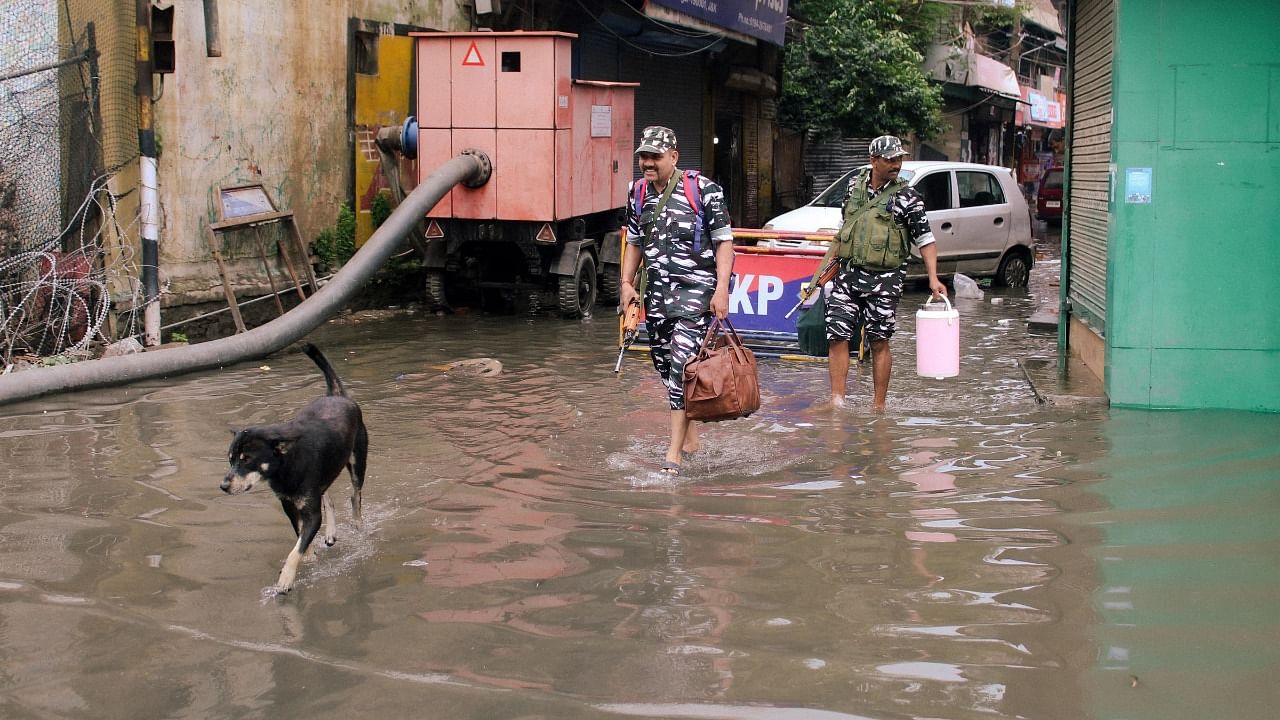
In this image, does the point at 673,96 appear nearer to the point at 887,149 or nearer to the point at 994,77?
the point at 994,77

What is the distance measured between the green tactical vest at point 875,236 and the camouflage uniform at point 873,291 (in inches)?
2.1

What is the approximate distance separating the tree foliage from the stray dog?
2004 centimetres

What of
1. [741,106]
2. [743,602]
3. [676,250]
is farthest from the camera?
[741,106]

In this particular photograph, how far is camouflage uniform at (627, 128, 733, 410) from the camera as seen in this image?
6.86m

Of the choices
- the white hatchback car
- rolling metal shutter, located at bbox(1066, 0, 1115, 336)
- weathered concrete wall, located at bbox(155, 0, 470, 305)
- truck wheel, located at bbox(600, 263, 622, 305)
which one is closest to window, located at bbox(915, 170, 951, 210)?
the white hatchback car

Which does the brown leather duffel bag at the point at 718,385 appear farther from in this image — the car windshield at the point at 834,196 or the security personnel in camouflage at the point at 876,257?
the car windshield at the point at 834,196

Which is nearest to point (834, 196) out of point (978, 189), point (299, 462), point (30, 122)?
point (978, 189)

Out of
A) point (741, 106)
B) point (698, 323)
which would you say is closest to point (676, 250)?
point (698, 323)

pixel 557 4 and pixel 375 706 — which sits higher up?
pixel 557 4

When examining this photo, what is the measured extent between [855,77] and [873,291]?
653 inches

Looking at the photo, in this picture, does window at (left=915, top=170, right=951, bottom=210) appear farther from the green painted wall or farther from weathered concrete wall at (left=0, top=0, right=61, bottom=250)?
weathered concrete wall at (left=0, top=0, right=61, bottom=250)

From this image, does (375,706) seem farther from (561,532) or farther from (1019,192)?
(1019,192)

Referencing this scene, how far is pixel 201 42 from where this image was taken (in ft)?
39.3

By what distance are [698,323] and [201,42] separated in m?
7.29
